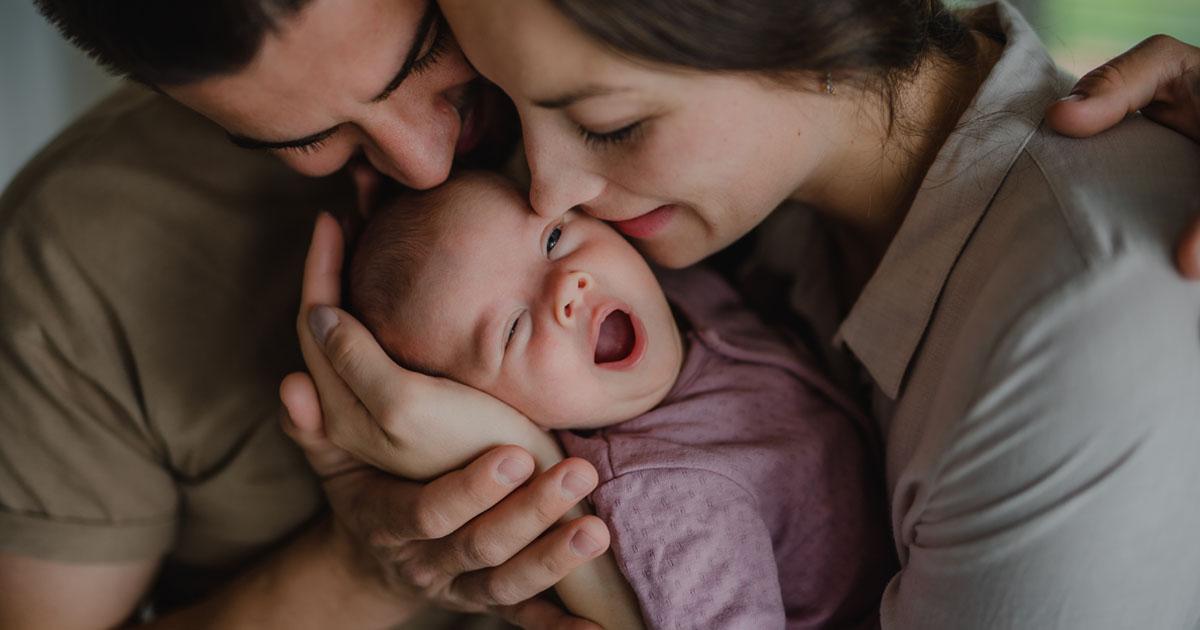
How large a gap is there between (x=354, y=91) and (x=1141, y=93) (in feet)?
2.59

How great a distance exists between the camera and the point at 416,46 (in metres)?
1.07

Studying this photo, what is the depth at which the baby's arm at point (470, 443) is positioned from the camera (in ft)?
3.71

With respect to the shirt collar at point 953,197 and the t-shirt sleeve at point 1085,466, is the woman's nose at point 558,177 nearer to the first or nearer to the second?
the shirt collar at point 953,197

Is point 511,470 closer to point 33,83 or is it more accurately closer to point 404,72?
point 404,72

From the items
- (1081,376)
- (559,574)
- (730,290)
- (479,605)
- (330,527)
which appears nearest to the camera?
(1081,376)

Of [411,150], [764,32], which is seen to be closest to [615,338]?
[411,150]

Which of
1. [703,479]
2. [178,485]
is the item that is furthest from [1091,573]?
[178,485]

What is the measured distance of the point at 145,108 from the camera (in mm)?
1405

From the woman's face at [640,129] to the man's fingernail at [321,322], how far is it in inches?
10.8

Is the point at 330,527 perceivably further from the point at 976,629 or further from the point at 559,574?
the point at 976,629

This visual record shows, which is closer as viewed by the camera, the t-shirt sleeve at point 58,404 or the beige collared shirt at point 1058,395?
the beige collared shirt at point 1058,395

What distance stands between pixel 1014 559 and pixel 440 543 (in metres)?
0.63

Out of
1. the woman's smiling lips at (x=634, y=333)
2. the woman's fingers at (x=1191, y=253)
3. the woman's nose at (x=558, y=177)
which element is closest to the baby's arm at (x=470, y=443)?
the woman's smiling lips at (x=634, y=333)

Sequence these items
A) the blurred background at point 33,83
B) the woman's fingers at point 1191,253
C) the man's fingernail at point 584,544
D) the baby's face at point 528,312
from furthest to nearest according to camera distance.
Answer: the blurred background at point 33,83 < the baby's face at point 528,312 < the man's fingernail at point 584,544 < the woman's fingers at point 1191,253
